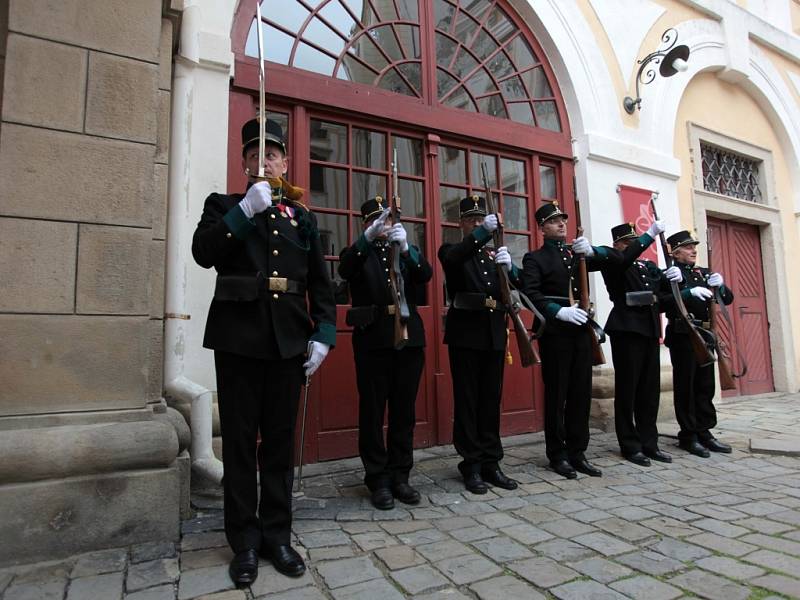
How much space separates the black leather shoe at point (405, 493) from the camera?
337 centimetres

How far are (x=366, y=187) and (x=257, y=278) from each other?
8.39 ft

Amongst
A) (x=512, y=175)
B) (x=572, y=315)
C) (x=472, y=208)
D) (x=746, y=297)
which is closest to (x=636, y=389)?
(x=572, y=315)

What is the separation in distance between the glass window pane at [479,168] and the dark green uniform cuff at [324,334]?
126 inches

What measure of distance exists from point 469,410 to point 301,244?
1.80 meters

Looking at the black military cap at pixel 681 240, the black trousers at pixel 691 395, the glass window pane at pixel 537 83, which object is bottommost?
the black trousers at pixel 691 395

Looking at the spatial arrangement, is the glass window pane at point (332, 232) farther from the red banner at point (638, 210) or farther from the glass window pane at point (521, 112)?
the red banner at point (638, 210)

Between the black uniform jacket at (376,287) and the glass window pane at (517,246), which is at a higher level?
the glass window pane at (517,246)

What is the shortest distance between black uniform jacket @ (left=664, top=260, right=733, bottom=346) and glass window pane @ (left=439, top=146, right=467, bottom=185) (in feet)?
7.67

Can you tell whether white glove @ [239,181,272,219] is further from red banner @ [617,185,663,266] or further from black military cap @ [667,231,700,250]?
red banner @ [617,185,663,266]

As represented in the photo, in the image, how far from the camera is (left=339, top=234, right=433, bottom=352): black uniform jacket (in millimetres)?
3471

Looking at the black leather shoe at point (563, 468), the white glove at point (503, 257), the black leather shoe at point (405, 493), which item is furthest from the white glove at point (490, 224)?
the black leather shoe at point (563, 468)

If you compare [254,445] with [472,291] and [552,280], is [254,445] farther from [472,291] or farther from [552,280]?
[552,280]

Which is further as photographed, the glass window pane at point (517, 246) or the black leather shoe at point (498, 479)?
the glass window pane at point (517, 246)

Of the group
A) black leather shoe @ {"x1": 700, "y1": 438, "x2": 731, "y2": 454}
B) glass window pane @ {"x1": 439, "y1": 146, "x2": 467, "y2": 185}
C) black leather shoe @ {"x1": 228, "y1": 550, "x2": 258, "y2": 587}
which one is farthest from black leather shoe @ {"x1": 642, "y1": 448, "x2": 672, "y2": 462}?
black leather shoe @ {"x1": 228, "y1": 550, "x2": 258, "y2": 587}
